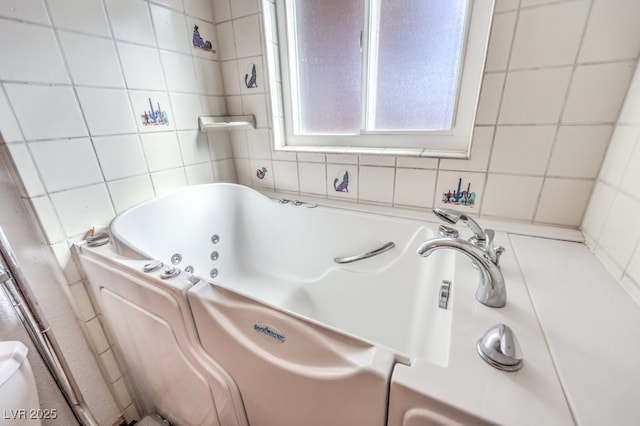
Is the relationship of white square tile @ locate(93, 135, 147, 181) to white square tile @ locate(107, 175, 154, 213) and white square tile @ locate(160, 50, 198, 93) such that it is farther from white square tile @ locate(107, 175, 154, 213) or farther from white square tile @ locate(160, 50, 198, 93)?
white square tile @ locate(160, 50, 198, 93)

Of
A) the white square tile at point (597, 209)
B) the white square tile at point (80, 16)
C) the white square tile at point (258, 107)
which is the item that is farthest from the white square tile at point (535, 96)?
the white square tile at point (80, 16)

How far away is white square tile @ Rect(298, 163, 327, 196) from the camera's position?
1.23m

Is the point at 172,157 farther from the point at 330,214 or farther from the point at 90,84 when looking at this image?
the point at 330,214

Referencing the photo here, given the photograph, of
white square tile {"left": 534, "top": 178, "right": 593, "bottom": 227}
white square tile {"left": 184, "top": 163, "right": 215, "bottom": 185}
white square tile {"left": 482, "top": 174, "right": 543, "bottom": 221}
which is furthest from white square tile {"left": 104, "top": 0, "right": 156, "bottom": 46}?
white square tile {"left": 534, "top": 178, "right": 593, "bottom": 227}

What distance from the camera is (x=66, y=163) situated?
85cm

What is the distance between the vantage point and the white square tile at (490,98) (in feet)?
2.68

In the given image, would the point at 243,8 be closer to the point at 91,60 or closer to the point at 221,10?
the point at 221,10

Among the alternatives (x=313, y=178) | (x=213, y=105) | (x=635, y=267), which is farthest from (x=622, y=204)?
(x=213, y=105)

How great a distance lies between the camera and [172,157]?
3.91 ft

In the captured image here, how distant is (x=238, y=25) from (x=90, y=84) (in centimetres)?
70

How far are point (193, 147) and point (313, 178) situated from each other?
24.3 inches

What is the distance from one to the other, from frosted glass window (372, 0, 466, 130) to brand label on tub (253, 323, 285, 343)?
3.21 ft

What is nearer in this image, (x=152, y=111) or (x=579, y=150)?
(x=579, y=150)

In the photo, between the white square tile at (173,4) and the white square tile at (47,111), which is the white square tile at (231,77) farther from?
the white square tile at (47,111)
